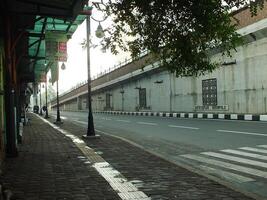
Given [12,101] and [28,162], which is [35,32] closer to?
[12,101]

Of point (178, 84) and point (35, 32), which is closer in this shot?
point (35, 32)

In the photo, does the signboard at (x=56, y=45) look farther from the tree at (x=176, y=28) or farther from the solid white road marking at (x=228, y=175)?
the tree at (x=176, y=28)

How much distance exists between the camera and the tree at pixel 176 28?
5.86 m

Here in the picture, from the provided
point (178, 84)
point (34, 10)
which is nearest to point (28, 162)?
point (34, 10)

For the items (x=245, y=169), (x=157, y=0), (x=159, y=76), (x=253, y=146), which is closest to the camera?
(x=157, y=0)

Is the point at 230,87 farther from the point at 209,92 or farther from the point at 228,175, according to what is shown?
the point at 228,175

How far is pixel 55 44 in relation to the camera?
16.9 m

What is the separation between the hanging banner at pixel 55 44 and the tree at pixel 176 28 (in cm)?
915

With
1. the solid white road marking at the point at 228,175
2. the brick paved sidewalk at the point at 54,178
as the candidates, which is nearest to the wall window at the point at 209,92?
the brick paved sidewalk at the point at 54,178

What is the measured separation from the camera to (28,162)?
10.3m

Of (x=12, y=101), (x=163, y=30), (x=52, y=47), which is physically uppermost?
(x=52, y=47)

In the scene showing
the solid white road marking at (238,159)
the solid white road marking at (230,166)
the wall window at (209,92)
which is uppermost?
the wall window at (209,92)

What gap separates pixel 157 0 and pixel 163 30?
0.76 meters

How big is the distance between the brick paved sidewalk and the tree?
7.09ft
